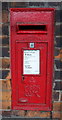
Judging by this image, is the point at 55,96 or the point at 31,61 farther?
the point at 55,96

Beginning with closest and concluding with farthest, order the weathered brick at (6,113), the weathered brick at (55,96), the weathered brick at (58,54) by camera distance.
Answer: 1. the weathered brick at (58,54)
2. the weathered brick at (55,96)
3. the weathered brick at (6,113)

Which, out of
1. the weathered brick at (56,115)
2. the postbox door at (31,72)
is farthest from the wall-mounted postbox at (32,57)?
the weathered brick at (56,115)

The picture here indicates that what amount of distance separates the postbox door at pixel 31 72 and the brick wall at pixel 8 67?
13 centimetres

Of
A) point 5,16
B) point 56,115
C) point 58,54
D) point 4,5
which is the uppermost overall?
point 4,5

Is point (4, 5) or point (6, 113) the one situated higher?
point (4, 5)

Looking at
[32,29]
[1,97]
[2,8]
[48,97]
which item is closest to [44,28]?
[32,29]

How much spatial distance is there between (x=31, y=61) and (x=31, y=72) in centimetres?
14

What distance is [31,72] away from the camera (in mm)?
2535

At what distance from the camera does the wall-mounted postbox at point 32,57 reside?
A: 2.40 m

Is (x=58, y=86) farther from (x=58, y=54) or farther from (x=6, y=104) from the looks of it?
(x=6, y=104)

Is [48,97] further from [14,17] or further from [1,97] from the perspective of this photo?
[14,17]

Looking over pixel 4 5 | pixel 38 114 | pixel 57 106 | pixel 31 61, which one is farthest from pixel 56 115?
pixel 4 5

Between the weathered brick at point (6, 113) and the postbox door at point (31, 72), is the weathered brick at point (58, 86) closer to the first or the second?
the postbox door at point (31, 72)

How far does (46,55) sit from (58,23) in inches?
15.5
